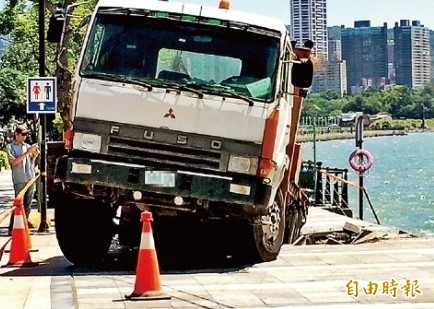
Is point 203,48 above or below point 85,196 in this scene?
above

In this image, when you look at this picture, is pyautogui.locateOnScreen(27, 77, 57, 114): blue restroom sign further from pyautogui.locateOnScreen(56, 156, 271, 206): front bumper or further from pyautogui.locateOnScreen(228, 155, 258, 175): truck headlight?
pyautogui.locateOnScreen(228, 155, 258, 175): truck headlight

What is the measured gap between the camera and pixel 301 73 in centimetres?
1155

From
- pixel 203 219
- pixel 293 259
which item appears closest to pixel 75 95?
pixel 203 219

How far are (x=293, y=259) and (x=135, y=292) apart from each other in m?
3.89

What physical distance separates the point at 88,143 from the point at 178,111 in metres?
1.14

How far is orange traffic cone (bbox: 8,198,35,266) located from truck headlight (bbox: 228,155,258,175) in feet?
10.3

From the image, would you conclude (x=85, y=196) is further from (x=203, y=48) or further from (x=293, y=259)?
(x=293, y=259)

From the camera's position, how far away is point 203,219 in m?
11.4

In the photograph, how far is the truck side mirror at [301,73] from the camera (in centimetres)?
1152

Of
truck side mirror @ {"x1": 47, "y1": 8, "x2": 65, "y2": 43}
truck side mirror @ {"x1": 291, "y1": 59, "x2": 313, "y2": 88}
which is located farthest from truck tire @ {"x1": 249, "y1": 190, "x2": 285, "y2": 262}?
truck side mirror @ {"x1": 47, "y1": 8, "x2": 65, "y2": 43}

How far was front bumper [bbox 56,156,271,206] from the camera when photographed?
10.7 m

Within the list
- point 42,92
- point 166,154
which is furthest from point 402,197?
point 166,154

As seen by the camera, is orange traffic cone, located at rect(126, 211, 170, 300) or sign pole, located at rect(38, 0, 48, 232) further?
sign pole, located at rect(38, 0, 48, 232)

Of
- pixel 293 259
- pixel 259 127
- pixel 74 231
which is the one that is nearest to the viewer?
pixel 259 127
